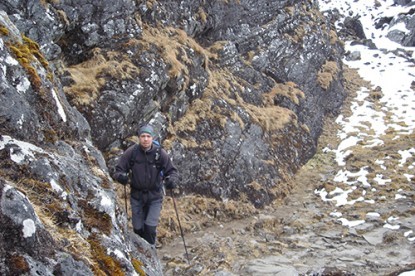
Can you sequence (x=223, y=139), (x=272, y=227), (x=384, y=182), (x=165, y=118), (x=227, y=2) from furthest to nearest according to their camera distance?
(x=227, y=2), (x=384, y=182), (x=223, y=139), (x=165, y=118), (x=272, y=227)

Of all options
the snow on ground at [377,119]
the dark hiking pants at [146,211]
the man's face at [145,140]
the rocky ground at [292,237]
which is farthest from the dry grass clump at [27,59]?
the snow on ground at [377,119]

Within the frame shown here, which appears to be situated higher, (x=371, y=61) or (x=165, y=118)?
(x=165, y=118)

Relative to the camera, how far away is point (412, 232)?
11.9 meters

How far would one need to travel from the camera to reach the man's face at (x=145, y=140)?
7199 millimetres

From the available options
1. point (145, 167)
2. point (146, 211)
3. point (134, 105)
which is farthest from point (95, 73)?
point (146, 211)

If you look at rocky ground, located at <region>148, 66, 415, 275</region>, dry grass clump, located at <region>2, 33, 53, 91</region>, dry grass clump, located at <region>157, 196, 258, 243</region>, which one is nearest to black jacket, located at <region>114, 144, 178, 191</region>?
dry grass clump, located at <region>2, 33, 53, 91</region>

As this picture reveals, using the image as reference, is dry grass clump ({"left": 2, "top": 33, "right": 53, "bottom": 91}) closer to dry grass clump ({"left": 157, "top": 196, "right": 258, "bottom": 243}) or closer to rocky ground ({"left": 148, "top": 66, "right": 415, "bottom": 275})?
rocky ground ({"left": 148, "top": 66, "right": 415, "bottom": 275})

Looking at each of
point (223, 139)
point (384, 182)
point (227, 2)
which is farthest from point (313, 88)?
point (223, 139)

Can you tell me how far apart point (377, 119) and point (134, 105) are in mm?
16376

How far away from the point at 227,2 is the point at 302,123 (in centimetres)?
709

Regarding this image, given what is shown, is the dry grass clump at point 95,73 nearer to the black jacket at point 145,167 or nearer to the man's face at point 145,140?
the black jacket at point 145,167

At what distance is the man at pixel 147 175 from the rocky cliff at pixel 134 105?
657 millimetres

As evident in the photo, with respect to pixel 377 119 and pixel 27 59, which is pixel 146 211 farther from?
pixel 377 119

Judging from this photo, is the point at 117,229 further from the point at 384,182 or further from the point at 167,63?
the point at 384,182
